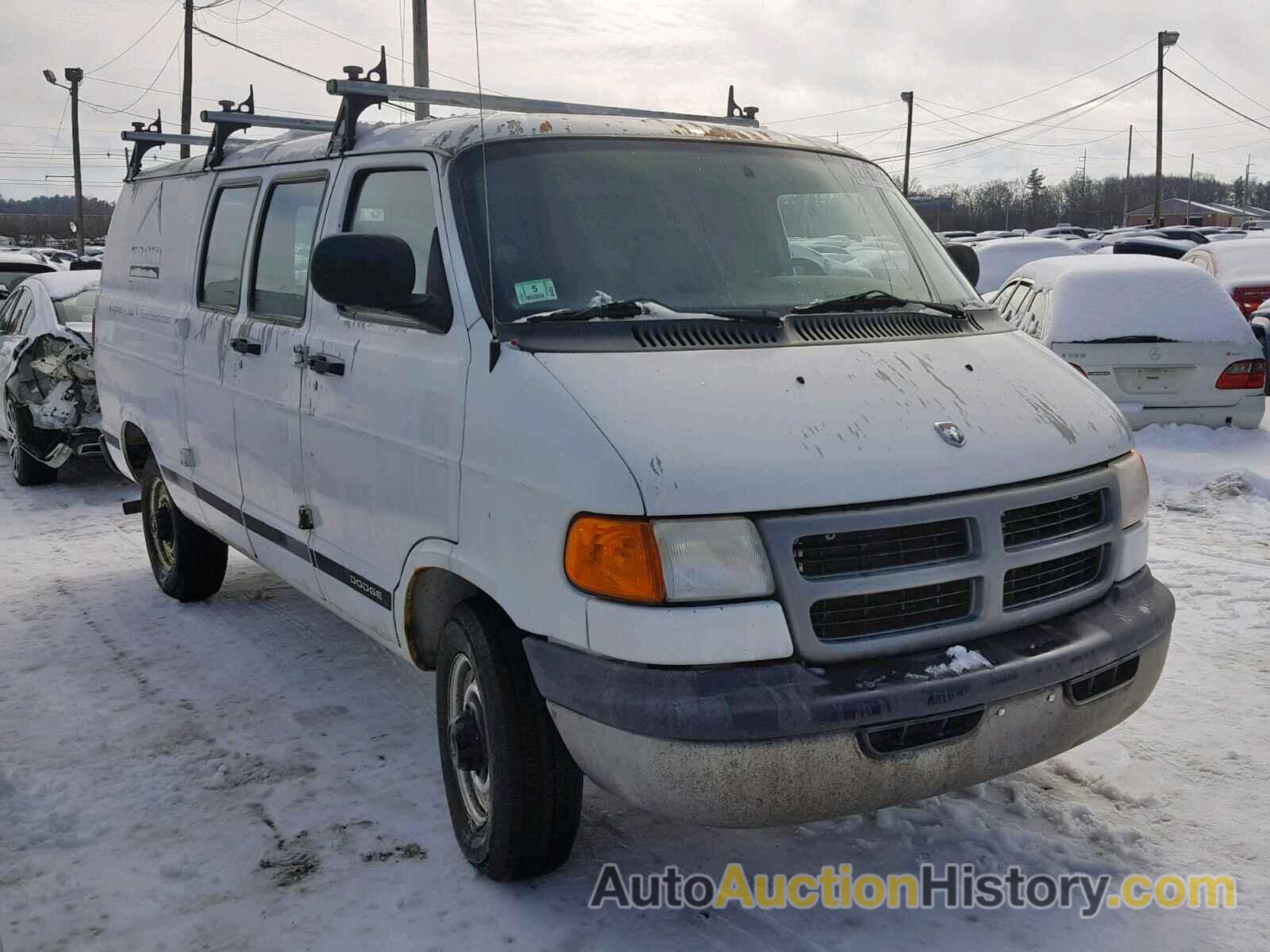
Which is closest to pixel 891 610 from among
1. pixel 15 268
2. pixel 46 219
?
pixel 15 268

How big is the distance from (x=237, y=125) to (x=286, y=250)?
1.23 meters

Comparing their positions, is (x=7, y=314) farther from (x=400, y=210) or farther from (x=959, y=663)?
(x=959, y=663)

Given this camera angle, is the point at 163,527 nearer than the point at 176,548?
No

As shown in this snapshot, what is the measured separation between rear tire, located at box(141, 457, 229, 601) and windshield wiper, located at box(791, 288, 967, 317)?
3841 mm

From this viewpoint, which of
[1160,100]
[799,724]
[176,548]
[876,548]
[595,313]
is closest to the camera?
[799,724]

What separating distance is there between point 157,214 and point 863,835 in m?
4.77

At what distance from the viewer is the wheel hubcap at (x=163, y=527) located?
650cm

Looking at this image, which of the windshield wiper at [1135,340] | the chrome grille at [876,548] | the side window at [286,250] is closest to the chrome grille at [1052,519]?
the chrome grille at [876,548]

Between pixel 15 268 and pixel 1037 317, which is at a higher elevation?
pixel 15 268

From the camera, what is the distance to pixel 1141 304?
32.0ft

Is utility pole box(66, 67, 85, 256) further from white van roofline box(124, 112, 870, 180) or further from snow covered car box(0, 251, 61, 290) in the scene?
white van roofline box(124, 112, 870, 180)

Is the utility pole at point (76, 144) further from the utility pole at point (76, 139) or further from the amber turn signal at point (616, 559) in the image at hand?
the amber turn signal at point (616, 559)

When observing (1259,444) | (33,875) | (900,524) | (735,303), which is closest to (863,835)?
(900,524)

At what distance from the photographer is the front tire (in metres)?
3.32
